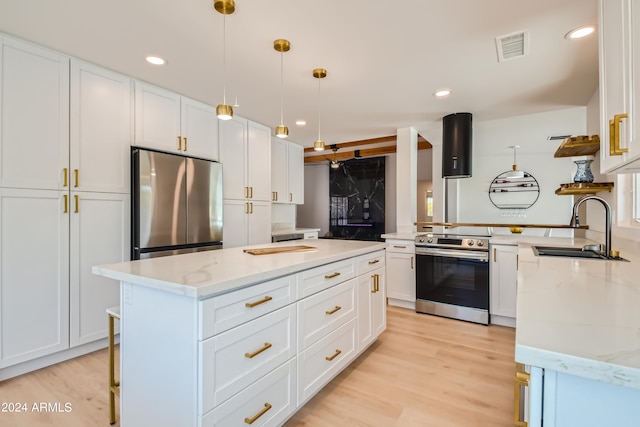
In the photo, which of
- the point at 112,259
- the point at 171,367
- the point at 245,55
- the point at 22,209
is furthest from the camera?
the point at 112,259

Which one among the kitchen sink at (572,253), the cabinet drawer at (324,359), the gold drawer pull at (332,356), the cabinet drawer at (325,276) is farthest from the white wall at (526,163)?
the gold drawer pull at (332,356)

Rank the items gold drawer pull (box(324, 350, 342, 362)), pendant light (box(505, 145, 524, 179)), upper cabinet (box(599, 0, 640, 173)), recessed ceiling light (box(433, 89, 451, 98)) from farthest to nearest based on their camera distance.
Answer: pendant light (box(505, 145, 524, 179)) < recessed ceiling light (box(433, 89, 451, 98)) < gold drawer pull (box(324, 350, 342, 362)) < upper cabinet (box(599, 0, 640, 173))

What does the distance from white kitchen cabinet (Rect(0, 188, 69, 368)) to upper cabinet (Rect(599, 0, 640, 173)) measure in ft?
11.0

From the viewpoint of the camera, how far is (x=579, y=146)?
2.35m

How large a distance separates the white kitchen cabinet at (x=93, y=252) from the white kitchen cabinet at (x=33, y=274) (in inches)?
2.3

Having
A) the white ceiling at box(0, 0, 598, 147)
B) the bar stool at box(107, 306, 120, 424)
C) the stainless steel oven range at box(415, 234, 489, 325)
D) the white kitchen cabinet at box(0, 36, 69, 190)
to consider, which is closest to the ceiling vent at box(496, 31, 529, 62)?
the white ceiling at box(0, 0, 598, 147)

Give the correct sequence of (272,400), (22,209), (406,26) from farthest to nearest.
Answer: (22,209)
(406,26)
(272,400)

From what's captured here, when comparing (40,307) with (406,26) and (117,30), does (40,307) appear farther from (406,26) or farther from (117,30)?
(406,26)

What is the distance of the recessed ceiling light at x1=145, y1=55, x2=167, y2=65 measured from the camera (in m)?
2.33

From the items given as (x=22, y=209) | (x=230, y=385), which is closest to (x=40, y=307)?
(x=22, y=209)

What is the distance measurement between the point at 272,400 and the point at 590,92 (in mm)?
3873

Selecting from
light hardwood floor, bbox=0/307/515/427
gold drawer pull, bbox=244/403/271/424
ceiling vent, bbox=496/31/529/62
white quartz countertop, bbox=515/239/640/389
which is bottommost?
light hardwood floor, bbox=0/307/515/427

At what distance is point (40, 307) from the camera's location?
221cm

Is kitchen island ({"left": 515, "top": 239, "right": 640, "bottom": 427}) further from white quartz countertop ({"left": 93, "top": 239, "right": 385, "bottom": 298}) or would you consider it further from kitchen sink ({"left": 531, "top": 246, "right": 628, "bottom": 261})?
kitchen sink ({"left": 531, "top": 246, "right": 628, "bottom": 261})
